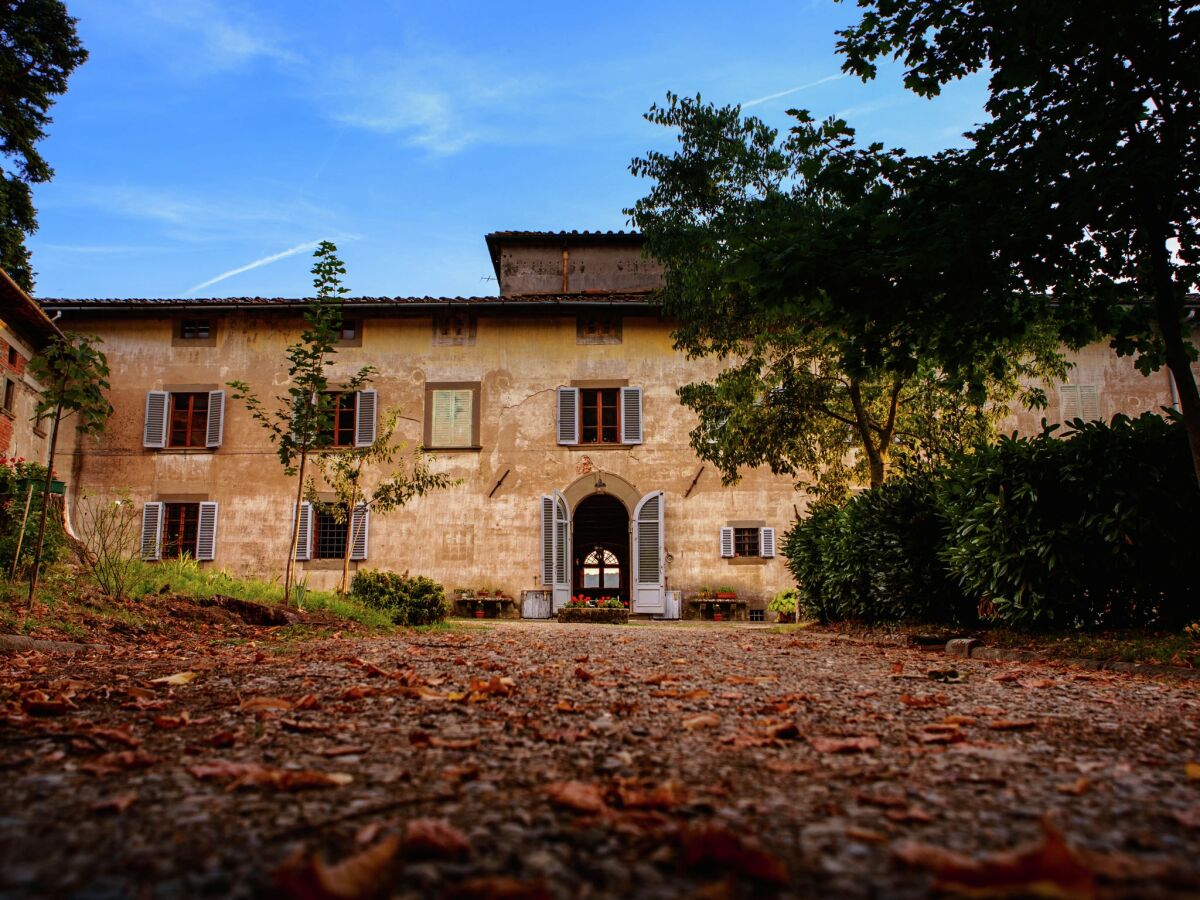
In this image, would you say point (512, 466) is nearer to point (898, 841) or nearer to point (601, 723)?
point (601, 723)

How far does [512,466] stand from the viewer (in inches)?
762

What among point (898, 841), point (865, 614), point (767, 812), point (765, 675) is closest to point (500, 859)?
point (767, 812)

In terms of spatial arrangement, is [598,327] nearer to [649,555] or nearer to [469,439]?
[469,439]

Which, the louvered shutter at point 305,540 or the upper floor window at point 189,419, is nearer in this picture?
the louvered shutter at point 305,540

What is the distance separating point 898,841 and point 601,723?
1613mm

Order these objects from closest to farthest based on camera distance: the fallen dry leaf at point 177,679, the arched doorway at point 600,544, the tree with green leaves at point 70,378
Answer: the fallen dry leaf at point 177,679 → the tree with green leaves at point 70,378 → the arched doorway at point 600,544

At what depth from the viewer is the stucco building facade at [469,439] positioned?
61.7 ft

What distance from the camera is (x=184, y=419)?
19.7 metres

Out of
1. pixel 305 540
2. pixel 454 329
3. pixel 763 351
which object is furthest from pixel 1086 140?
pixel 305 540

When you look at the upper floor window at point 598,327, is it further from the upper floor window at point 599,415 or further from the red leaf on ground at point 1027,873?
the red leaf on ground at point 1027,873

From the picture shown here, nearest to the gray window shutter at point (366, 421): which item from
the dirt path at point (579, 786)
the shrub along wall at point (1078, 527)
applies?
the shrub along wall at point (1078, 527)

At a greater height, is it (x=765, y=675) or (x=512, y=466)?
(x=512, y=466)

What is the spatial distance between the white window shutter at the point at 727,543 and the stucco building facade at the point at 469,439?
0.03 meters

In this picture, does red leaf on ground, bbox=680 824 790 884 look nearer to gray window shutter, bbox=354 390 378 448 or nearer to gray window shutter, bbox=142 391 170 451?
gray window shutter, bbox=354 390 378 448
